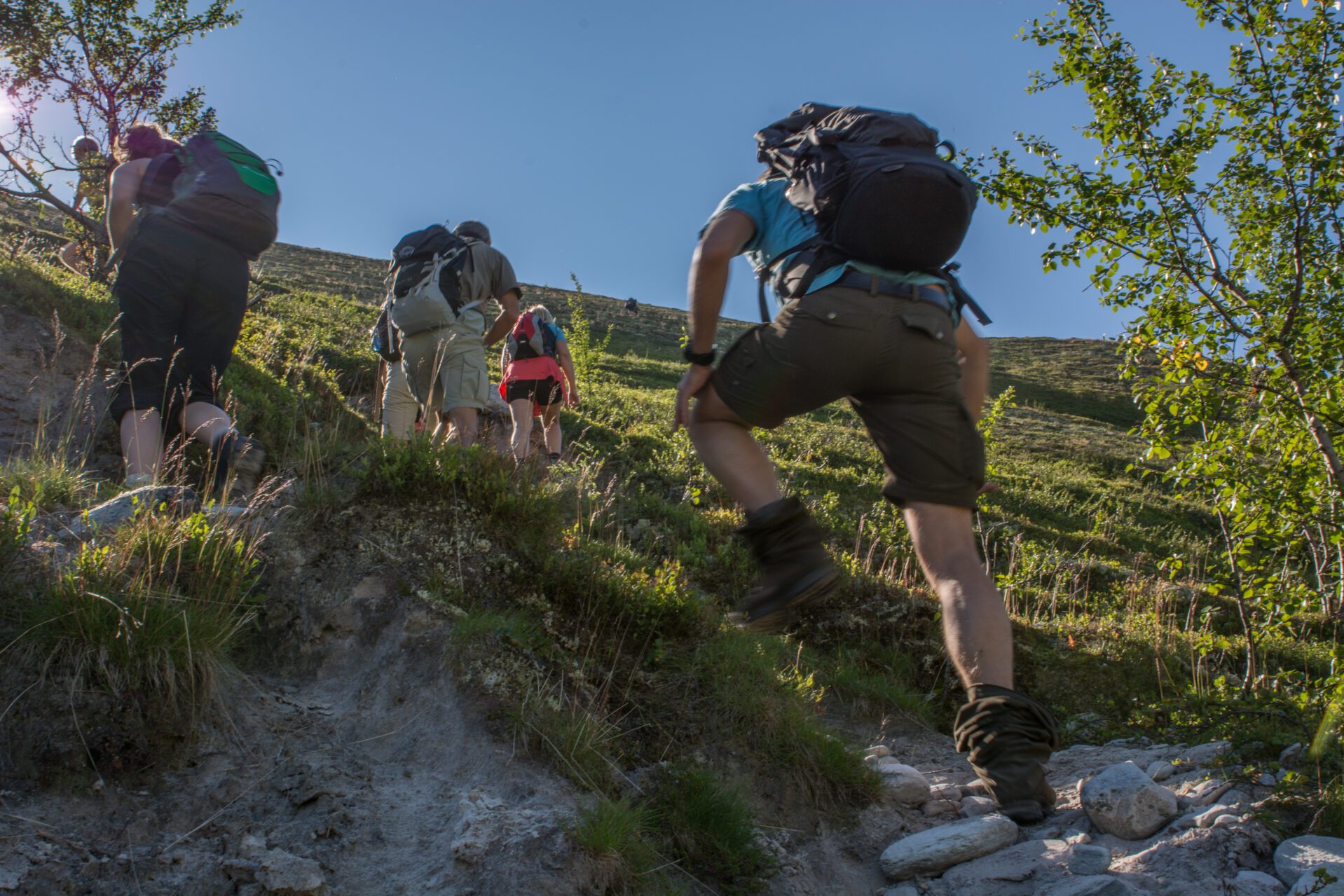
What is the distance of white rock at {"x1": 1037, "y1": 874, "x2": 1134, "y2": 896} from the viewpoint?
2570 mm

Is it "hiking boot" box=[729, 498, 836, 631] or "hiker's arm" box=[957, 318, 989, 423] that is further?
"hiker's arm" box=[957, 318, 989, 423]

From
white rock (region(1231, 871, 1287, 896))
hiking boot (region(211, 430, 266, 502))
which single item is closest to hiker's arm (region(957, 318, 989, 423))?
white rock (region(1231, 871, 1287, 896))

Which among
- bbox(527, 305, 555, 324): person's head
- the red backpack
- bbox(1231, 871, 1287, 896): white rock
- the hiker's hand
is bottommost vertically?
bbox(1231, 871, 1287, 896): white rock

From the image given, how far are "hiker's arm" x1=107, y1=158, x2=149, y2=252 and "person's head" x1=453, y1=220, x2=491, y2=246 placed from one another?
7.34 ft

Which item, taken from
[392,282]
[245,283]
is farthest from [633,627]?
[392,282]

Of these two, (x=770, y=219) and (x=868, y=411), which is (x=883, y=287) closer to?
(x=868, y=411)

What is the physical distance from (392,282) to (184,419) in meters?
2.19

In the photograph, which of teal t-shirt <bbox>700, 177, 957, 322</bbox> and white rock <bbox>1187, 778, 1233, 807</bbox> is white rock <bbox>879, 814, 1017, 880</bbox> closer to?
white rock <bbox>1187, 778, 1233, 807</bbox>

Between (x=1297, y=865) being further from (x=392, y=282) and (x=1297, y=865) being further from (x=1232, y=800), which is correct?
(x=392, y=282)

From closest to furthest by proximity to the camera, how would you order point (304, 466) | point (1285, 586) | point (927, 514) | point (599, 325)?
point (927, 514) → point (304, 466) → point (1285, 586) → point (599, 325)

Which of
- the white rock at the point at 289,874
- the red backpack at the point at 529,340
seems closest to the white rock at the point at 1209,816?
the white rock at the point at 289,874

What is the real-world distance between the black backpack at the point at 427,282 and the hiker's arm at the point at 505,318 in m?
0.26

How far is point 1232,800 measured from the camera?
3.18m

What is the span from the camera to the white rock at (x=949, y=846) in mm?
3109
